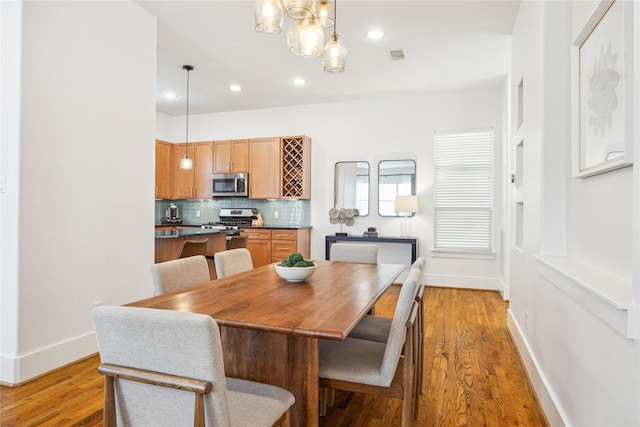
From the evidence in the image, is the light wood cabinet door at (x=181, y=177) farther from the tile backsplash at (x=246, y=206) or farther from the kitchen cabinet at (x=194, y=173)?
the tile backsplash at (x=246, y=206)

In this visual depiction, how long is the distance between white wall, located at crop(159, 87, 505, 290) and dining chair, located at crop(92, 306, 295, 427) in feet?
15.6

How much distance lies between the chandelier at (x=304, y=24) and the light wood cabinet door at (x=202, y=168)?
484cm

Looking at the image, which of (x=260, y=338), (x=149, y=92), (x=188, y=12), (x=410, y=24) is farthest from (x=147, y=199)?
(x=410, y=24)

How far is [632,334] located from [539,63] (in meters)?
1.95

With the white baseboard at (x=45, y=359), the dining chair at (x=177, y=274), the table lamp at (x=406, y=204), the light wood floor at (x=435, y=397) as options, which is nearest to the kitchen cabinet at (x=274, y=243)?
the table lamp at (x=406, y=204)

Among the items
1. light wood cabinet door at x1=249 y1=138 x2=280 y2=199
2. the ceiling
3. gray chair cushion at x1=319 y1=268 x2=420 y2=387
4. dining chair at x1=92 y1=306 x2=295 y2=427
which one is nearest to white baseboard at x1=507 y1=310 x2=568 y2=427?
gray chair cushion at x1=319 y1=268 x2=420 y2=387

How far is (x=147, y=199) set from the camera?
3.53 metres

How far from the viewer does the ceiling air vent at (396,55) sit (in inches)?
Answer: 169

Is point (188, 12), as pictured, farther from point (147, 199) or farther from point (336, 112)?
point (336, 112)

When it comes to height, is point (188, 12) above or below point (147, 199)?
above

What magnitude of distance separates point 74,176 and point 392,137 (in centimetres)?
440

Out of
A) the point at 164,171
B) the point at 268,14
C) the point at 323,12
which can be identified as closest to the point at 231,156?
the point at 164,171

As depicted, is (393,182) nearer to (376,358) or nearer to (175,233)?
(175,233)

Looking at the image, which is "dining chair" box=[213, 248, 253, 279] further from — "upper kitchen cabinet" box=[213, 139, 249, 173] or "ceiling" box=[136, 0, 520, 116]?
"upper kitchen cabinet" box=[213, 139, 249, 173]
